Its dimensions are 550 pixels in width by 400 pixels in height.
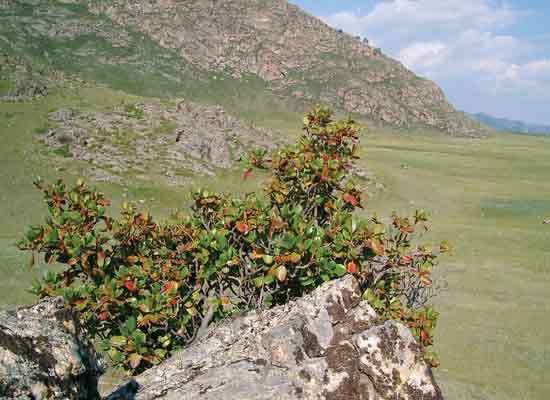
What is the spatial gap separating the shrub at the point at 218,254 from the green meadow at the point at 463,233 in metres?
8.22

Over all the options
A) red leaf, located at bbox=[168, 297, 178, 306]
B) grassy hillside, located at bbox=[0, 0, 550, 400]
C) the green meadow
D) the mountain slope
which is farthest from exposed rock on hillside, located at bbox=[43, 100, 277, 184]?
the mountain slope

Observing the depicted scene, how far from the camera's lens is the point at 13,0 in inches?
4906

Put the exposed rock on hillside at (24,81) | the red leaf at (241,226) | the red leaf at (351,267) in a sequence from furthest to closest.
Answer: the exposed rock on hillside at (24,81) < the red leaf at (241,226) < the red leaf at (351,267)

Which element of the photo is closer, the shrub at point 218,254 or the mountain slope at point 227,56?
the shrub at point 218,254

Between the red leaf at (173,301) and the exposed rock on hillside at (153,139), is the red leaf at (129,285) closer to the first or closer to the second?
the red leaf at (173,301)

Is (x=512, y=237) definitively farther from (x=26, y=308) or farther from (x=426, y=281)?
(x=26, y=308)

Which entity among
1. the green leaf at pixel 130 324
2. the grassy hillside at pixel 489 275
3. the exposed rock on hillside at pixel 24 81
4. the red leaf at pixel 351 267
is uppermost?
the exposed rock on hillside at pixel 24 81

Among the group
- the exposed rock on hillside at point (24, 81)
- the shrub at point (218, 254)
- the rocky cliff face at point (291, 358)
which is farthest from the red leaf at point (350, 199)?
the exposed rock on hillside at point (24, 81)

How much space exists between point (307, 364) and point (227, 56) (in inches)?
6052

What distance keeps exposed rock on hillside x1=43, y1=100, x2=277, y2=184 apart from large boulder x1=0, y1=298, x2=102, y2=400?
31458 mm

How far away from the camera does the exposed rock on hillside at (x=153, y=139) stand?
36.3 m

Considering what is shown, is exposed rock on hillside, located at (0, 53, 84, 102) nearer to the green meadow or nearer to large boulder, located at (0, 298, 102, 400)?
the green meadow

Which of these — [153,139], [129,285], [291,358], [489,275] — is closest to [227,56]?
[153,139]

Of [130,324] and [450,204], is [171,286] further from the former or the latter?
[450,204]
